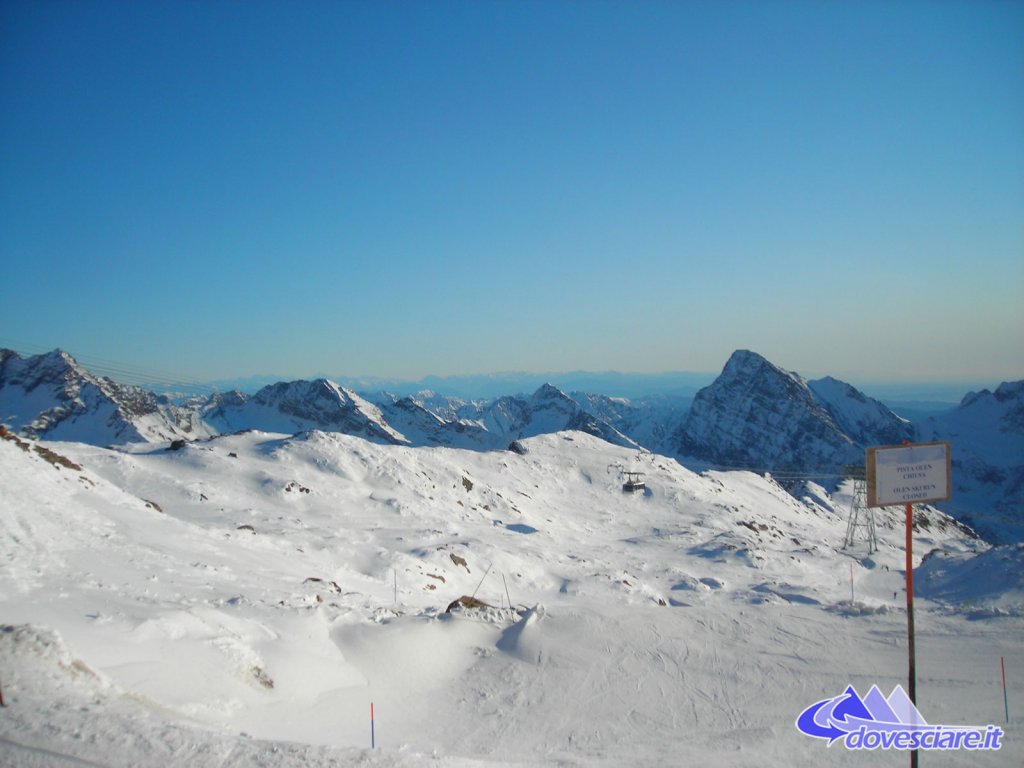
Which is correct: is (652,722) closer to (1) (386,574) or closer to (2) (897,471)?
(2) (897,471)

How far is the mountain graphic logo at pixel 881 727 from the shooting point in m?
12.9

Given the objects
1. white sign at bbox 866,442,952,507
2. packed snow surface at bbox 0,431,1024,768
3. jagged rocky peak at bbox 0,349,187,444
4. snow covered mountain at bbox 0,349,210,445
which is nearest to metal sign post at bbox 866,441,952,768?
white sign at bbox 866,442,952,507

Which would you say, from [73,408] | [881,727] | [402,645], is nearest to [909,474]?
[881,727]

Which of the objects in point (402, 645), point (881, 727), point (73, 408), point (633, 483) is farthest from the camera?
point (73, 408)

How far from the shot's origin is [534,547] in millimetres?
41500

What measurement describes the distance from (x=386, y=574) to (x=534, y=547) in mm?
15238

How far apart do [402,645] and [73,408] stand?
209467mm

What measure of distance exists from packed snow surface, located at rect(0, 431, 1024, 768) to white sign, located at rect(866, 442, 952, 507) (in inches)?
234

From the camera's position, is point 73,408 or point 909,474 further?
point 73,408

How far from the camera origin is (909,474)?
1126 centimetres

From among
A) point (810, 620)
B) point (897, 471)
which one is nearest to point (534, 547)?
point (810, 620)

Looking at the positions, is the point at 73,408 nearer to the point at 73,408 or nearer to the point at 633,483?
the point at 73,408

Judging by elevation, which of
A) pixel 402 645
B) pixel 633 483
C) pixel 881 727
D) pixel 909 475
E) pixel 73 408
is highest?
pixel 909 475

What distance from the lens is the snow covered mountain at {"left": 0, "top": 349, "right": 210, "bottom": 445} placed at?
168m
